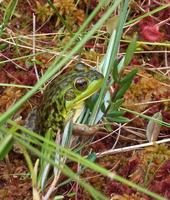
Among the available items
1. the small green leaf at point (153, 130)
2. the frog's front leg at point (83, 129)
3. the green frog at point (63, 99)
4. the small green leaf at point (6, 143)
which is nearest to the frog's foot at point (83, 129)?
the frog's front leg at point (83, 129)

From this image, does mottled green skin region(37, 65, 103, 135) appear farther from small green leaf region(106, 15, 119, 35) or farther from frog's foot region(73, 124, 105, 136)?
small green leaf region(106, 15, 119, 35)

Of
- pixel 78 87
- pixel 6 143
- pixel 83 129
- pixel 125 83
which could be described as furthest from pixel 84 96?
pixel 6 143

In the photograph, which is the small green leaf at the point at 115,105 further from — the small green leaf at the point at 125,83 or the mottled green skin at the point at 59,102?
the mottled green skin at the point at 59,102

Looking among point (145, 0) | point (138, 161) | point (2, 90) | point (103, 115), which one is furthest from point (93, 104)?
point (145, 0)

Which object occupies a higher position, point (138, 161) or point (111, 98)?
point (111, 98)

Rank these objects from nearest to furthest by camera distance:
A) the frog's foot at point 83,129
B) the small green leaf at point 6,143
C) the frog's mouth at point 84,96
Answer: the small green leaf at point 6,143 < the frog's foot at point 83,129 < the frog's mouth at point 84,96

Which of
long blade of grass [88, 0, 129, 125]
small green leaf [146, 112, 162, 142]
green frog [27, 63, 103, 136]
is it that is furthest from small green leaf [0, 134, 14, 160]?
small green leaf [146, 112, 162, 142]

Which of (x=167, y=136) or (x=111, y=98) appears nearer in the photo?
(x=111, y=98)

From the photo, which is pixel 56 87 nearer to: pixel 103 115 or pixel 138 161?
pixel 103 115
